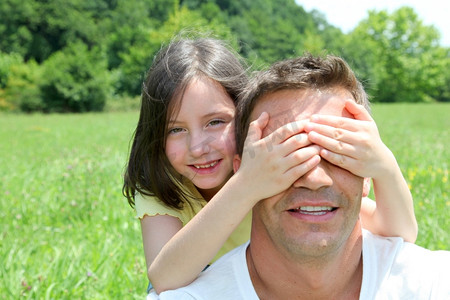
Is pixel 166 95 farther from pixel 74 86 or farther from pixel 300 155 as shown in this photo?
pixel 74 86

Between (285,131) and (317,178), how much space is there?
18 cm

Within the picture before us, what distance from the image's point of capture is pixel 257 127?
1.69 m

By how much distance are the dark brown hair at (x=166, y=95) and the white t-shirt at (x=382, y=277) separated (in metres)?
0.92

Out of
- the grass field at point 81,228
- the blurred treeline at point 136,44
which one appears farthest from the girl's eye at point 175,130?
the blurred treeline at point 136,44

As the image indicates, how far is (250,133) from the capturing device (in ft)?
5.61

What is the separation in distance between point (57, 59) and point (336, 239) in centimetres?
3731

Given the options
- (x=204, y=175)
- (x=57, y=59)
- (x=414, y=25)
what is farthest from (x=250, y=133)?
(x=414, y=25)

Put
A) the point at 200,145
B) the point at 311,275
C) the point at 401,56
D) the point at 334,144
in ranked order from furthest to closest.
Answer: the point at 401,56 → the point at 200,145 → the point at 311,275 → the point at 334,144

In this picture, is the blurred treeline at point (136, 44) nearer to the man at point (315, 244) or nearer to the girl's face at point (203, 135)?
the girl's face at point (203, 135)

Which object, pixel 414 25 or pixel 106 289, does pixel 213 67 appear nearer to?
pixel 106 289

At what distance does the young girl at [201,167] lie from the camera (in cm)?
162

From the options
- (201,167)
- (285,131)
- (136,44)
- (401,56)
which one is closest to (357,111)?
(285,131)

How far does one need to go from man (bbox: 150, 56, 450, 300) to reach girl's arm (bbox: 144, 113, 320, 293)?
45mm

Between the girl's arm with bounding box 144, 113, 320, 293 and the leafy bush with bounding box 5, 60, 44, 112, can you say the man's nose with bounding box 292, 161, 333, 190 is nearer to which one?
the girl's arm with bounding box 144, 113, 320, 293
